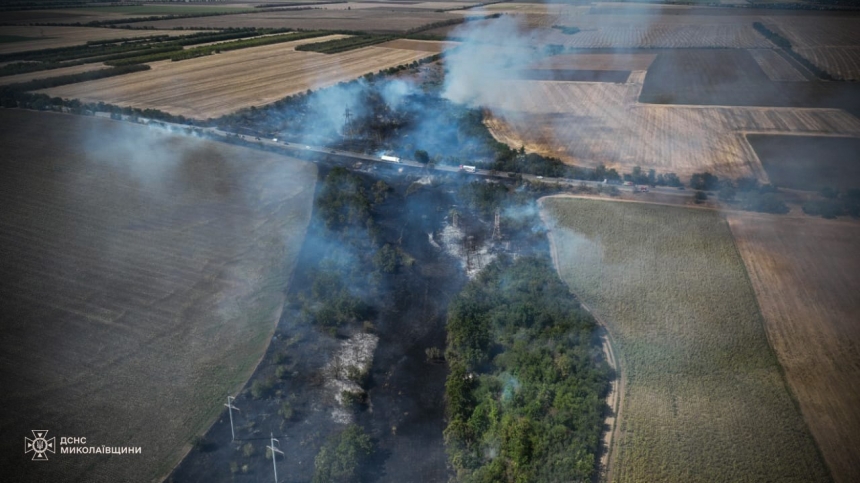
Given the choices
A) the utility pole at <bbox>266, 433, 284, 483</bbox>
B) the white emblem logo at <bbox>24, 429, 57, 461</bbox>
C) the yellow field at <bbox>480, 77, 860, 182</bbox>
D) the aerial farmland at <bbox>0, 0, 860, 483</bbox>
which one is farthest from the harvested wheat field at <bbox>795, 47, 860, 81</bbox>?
the white emblem logo at <bbox>24, 429, 57, 461</bbox>

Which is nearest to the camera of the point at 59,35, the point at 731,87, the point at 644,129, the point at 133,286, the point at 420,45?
the point at 133,286

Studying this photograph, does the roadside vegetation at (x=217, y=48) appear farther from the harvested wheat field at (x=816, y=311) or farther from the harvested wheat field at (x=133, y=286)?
the harvested wheat field at (x=816, y=311)

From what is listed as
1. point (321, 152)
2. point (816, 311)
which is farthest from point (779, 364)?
point (321, 152)

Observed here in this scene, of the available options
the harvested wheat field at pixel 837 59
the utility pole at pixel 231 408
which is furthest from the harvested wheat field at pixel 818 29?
the utility pole at pixel 231 408

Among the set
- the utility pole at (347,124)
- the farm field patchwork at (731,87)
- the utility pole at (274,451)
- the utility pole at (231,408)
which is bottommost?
the utility pole at (274,451)

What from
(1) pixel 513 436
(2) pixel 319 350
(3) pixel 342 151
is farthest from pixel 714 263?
(3) pixel 342 151

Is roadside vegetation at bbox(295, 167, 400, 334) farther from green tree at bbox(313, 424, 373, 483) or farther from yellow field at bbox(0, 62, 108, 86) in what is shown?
yellow field at bbox(0, 62, 108, 86)

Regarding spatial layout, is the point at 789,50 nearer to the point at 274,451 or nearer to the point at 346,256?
the point at 346,256
